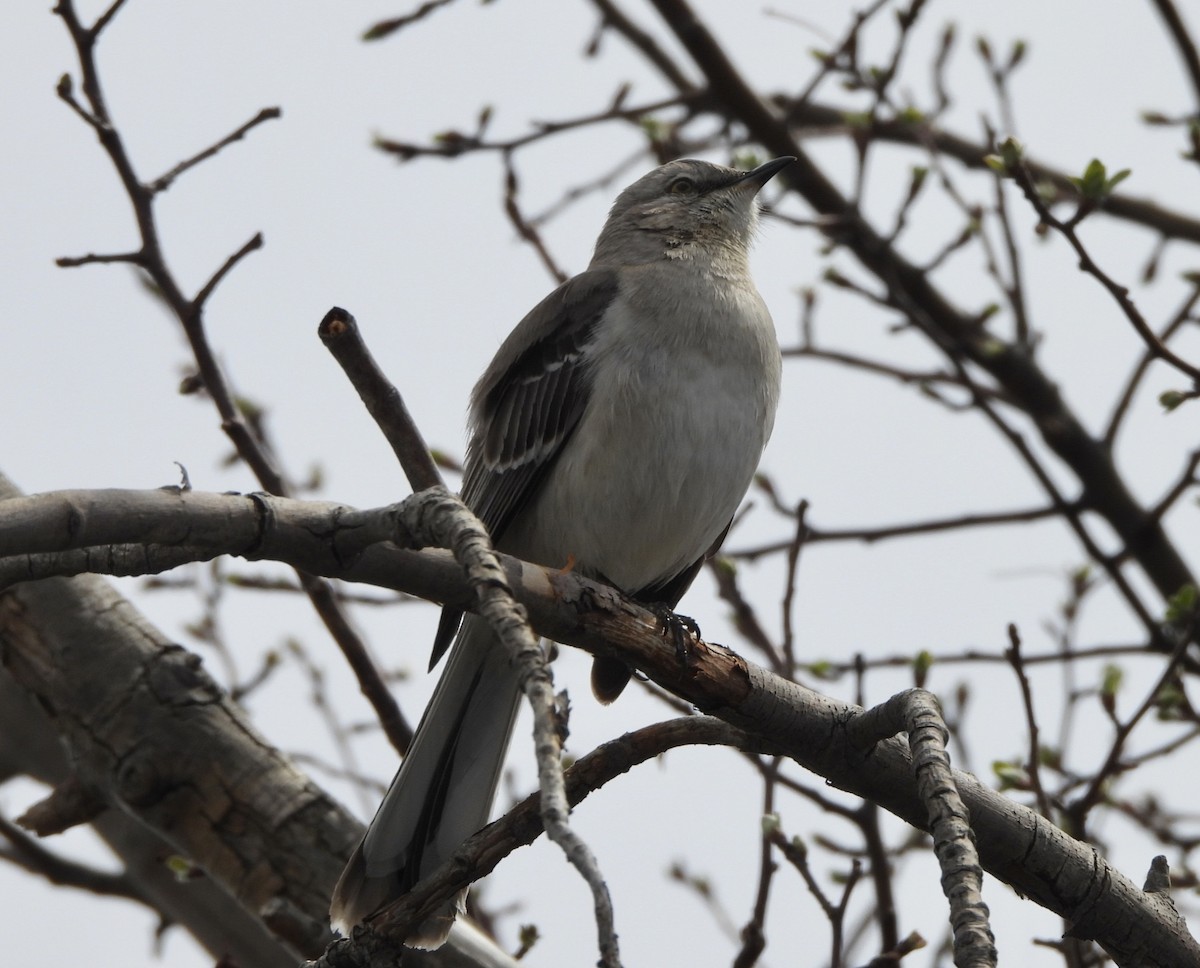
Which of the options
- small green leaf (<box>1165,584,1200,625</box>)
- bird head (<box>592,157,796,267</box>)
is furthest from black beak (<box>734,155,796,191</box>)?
small green leaf (<box>1165,584,1200,625</box>)

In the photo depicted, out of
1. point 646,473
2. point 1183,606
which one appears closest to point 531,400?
point 646,473

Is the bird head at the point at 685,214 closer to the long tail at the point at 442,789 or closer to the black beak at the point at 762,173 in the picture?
the black beak at the point at 762,173

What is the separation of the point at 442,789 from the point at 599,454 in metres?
1.25

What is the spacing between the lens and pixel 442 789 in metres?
4.45

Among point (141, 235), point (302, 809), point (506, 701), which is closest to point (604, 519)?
point (506, 701)

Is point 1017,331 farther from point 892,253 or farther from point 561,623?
point 561,623

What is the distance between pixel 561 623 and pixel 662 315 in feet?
7.06

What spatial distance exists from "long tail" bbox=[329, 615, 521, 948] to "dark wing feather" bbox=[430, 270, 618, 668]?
53cm

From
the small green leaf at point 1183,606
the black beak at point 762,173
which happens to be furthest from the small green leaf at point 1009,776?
the black beak at point 762,173

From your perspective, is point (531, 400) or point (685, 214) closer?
point (531, 400)

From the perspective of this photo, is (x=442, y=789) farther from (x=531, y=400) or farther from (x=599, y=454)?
(x=531, y=400)

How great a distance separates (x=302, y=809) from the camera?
4449 millimetres

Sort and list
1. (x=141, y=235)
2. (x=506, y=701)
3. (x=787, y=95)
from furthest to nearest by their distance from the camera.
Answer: (x=787, y=95)
(x=506, y=701)
(x=141, y=235)

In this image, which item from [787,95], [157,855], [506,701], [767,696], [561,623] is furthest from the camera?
[787,95]
